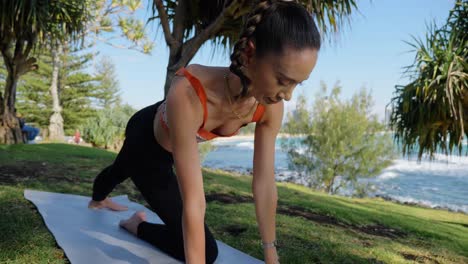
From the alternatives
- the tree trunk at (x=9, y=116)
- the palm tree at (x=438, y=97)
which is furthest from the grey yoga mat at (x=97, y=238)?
the tree trunk at (x=9, y=116)

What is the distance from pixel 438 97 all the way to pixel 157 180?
4.47 metres

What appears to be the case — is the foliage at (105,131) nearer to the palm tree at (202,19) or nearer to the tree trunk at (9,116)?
the tree trunk at (9,116)

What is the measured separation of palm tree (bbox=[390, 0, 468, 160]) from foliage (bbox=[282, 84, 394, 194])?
596 cm

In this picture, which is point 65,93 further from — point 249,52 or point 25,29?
point 249,52

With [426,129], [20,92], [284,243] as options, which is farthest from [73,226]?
[20,92]

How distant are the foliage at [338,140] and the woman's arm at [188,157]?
1084cm

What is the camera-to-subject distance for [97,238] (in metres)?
2.00

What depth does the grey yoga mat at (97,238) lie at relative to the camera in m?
1.78

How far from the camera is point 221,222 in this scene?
2529mm

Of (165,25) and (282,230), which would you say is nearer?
(282,230)

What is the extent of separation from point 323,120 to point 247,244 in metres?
10.2

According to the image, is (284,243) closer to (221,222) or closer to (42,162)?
(221,222)

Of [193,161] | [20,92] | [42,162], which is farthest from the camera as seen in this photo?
[20,92]

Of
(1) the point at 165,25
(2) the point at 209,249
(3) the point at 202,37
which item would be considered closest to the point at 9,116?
(1) the point at 165,25
